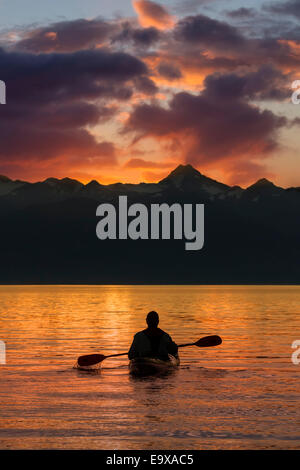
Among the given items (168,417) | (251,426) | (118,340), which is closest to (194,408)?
(168,417)

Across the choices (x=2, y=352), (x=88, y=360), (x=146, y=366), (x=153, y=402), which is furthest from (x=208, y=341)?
(x=153, y=402)

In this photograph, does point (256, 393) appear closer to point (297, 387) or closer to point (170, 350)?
point (297, 387)

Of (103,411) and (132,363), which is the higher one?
(132,363)

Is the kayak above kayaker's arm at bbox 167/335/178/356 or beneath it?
beneath

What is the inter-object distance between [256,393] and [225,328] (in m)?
38.2

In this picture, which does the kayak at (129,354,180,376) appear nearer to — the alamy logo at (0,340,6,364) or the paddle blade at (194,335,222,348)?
the paddle blade at (194,335,222,348)

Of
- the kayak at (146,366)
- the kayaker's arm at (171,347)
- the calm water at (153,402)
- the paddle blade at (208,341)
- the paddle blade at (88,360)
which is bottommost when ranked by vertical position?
the calm water at (153,402)

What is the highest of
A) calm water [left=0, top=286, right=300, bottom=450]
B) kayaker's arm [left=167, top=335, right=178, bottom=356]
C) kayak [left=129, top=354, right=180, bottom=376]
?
kayaker's arm [left=167, top=335, right=178, bottom=356]

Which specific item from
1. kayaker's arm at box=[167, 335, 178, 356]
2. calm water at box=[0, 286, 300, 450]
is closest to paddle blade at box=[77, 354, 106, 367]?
calm water at box=[0, 286, 300, 450]

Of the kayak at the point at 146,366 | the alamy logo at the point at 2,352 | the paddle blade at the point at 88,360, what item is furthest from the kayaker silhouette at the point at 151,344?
the alamy logo at the point at 2,352

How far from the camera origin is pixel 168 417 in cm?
2205

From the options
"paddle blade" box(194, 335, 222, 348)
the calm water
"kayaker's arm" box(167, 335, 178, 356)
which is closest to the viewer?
the calm water

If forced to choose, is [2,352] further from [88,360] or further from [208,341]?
[208,341]

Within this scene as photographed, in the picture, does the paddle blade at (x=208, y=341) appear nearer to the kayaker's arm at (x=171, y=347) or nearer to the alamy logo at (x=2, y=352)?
the kayaker's arm at (x=171, y=347)
